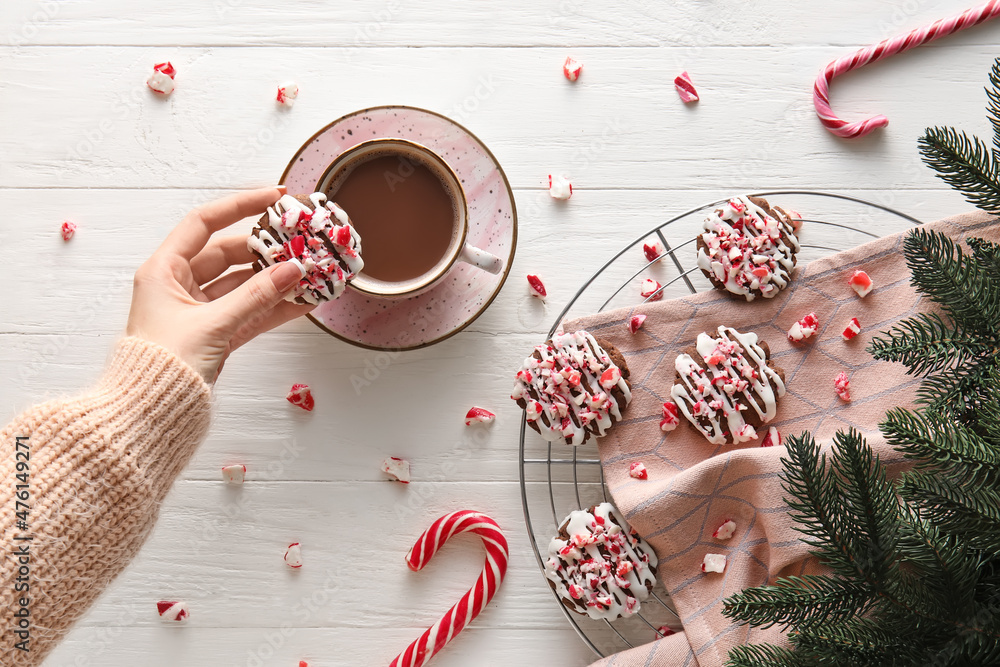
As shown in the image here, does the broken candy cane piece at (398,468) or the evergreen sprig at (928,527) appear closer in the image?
the evergreen sprig at (928,527)

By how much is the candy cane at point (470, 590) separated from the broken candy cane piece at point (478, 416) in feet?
0.64

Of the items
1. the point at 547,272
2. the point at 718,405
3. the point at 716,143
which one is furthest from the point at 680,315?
the point at 716,143

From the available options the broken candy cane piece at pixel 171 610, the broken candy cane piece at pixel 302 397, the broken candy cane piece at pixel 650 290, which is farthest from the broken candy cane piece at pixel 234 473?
the broken candy cane piece at pixel 650 290

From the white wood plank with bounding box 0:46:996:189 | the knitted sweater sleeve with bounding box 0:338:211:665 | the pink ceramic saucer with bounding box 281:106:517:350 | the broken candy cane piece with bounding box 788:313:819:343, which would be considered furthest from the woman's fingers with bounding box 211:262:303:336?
the broken candy cane piece with bounding box 788:313:819:343

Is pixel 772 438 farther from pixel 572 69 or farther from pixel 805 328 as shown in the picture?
pixel 572 69

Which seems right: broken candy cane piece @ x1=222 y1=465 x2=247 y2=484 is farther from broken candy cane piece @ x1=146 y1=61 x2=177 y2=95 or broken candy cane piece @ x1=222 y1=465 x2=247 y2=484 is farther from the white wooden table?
broken candy cane piece @ x1=146 y1=61 x2=177 y2=95

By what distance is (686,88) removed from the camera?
1520 millimetres

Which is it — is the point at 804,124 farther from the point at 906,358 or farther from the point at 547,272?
the point at 906,358

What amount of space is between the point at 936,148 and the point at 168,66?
4.81ft

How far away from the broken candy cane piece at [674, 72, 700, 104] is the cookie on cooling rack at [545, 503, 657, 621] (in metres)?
0.90

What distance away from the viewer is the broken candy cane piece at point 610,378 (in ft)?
4.35

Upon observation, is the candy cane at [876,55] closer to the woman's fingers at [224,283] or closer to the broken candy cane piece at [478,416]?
the broken candy cane piece at [478,416]

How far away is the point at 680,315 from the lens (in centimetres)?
138

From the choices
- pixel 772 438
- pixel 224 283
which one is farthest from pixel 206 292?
pixel 772 438
